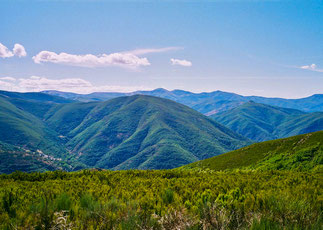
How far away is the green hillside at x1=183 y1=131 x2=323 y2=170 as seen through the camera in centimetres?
3384

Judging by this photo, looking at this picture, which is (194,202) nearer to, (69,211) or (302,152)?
(69,211)

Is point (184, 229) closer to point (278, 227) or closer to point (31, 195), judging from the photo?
point (278, 227)

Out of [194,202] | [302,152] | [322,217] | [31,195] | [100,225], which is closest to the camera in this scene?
[100,225]

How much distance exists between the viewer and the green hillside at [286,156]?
3384 cm

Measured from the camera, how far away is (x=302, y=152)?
37562 mm

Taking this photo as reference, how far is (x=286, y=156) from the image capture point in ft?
135

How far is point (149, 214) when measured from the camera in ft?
22.7

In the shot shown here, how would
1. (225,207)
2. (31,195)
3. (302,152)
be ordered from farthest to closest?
1. (302,152)
2. (31,195)
3. (225,207)

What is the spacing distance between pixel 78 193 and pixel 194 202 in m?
5.17

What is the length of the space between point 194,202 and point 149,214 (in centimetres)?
195

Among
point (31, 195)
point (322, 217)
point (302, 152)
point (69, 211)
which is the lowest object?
point (302, 152)

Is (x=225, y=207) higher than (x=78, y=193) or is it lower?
higher

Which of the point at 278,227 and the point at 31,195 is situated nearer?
the point at 278,227

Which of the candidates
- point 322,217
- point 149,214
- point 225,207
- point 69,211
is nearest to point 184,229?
point 149,214
